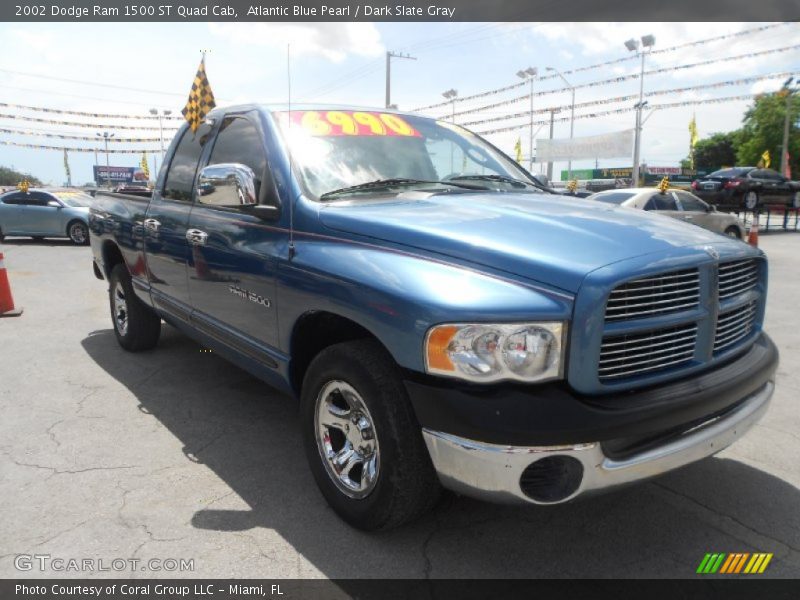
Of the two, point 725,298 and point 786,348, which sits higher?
point 725,298

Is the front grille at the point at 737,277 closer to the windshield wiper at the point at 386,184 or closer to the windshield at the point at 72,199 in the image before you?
the windshield wiper at the point at 386,184

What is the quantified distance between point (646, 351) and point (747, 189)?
19961 millimetres

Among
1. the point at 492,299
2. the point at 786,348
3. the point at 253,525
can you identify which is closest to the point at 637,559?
the point at 492,299

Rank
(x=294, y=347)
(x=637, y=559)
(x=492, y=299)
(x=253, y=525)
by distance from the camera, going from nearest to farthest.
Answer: (x=492, y=299) < (x=637, y=559) < (x=253, y=525) < (x=294, y=347)

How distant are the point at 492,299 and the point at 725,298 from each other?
1131mm

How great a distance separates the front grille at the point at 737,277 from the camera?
253 centimetres

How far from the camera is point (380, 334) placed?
231cm

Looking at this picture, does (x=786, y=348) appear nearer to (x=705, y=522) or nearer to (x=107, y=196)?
(x=705, y=522)

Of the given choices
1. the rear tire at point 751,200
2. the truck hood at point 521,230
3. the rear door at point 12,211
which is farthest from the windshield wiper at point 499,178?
the rear tire at point 751,200

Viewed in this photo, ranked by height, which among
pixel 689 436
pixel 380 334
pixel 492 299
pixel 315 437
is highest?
pixel 492 299

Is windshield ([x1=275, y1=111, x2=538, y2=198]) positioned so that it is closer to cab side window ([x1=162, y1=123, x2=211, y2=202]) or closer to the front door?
cab side window ([x1=162, y1=123, x2=211, y2=202])

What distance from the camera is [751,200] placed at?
63.5 ft

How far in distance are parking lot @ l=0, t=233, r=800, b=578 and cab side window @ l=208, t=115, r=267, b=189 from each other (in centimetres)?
159
